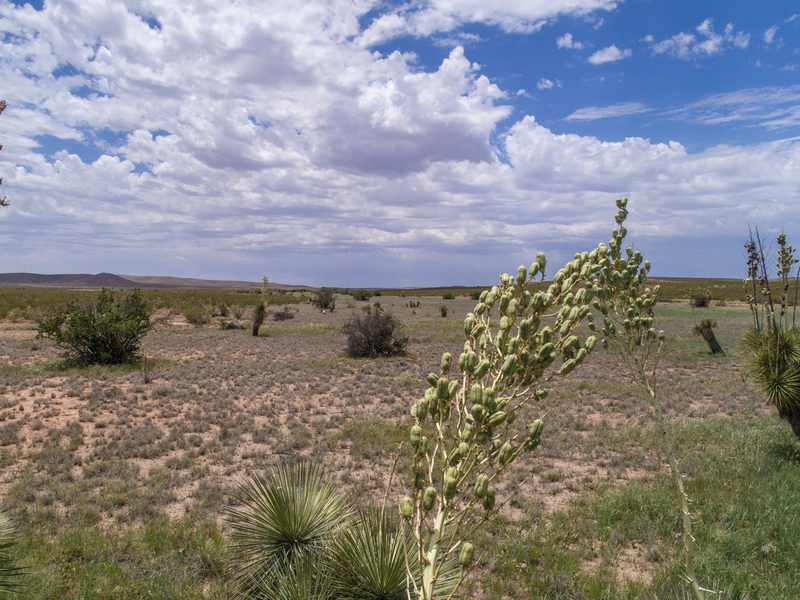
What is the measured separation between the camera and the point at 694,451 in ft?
24.5

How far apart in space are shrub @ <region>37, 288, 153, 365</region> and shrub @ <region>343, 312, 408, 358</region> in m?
7.70

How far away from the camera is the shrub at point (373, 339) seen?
1802 centimetres

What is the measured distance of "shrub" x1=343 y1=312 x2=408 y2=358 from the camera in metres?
18.0

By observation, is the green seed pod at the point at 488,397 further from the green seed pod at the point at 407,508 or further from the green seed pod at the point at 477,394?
the green seed pod at the point at 407,508

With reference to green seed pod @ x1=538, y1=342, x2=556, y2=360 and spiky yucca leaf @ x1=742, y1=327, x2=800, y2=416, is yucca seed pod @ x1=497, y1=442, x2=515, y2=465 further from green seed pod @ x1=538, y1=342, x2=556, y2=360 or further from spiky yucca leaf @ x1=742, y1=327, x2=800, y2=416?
spiky yucca leaf @ x1=742, y1=327, x2=800, y2=416

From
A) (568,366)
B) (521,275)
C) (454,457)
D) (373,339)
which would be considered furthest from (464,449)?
(373,339)

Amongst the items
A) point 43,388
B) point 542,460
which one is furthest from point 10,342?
point 542,460

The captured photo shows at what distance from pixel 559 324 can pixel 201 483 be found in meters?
6.45

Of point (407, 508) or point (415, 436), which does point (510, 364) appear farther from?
point (407, 508)

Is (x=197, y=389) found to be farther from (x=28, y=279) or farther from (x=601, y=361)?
(x=28, y=279)

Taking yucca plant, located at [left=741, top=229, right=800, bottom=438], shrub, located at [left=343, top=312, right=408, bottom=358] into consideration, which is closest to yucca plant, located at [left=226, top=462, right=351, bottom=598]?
yucca plant, located at [left=741, top=229, right=800, bottom=438]

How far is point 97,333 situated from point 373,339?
9.69 metres

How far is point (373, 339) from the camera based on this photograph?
18.2 m

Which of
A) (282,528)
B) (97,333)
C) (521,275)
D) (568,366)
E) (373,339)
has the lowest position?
(373,339)
